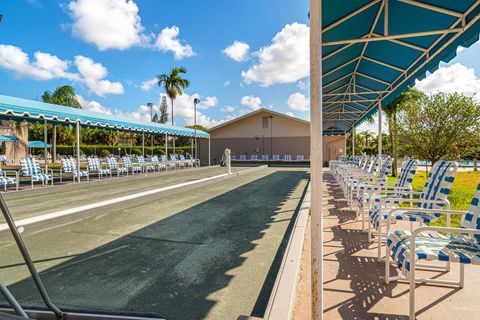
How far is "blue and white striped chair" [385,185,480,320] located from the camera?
1959 mm

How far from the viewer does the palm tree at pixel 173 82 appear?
34.9m

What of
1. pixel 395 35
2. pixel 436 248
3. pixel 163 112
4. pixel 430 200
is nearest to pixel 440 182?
pixel 430 200

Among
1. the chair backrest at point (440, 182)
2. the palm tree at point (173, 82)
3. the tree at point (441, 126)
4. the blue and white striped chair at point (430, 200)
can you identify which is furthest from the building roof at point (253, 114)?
the blue and white striped chair at point (430, 200)

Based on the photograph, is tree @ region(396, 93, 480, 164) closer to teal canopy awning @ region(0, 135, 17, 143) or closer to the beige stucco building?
the beige stucco building

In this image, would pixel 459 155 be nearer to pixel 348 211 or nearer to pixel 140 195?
pixel 348 211

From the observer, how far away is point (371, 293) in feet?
7.78

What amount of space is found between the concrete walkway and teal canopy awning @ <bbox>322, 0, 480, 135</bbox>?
3011 millimetres

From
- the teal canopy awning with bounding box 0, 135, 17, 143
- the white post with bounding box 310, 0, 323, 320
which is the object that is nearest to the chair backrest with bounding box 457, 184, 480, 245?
the white post with bounding box 310, 0, 323, 320

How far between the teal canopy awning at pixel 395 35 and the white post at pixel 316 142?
222 cm

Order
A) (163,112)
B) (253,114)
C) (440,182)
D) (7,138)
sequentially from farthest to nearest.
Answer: (163,112) < (253,114) < (7,138) < (440,182)

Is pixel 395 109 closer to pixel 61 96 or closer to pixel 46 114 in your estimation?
pixel 46 114

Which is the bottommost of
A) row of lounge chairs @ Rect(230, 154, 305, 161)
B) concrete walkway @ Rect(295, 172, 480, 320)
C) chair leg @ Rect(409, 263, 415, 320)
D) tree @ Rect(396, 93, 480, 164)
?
concrete walkway @ Rect(295, 172, 480, 320)

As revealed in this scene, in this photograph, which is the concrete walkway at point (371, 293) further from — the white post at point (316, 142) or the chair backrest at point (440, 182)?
the chair backrest at point (440, 182)

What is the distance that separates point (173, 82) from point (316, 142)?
118 ft
